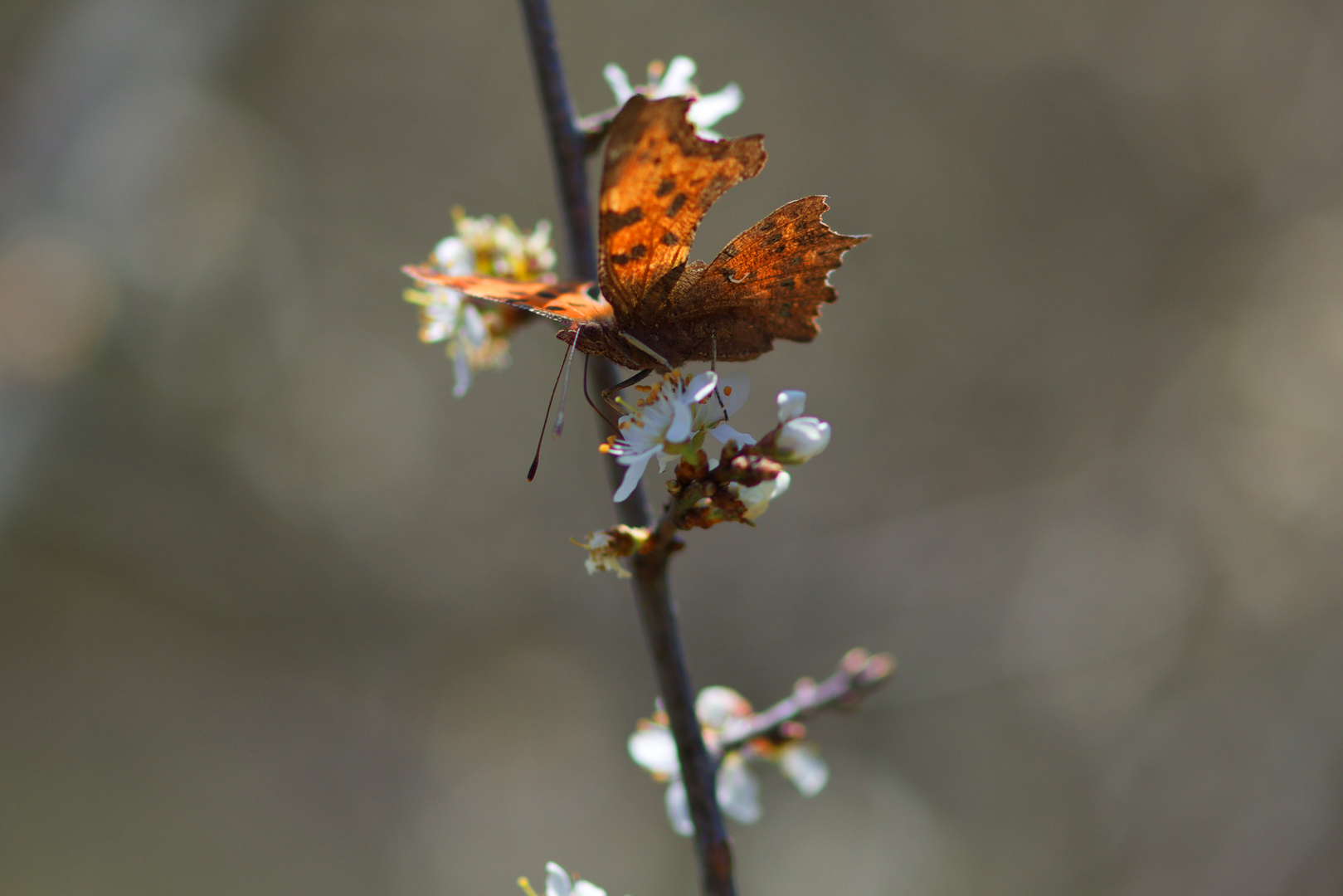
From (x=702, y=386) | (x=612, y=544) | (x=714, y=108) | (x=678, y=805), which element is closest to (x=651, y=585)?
(x=612, y=544)

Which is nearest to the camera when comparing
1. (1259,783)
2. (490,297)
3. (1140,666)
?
(490,297)

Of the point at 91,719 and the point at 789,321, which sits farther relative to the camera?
the point at 91,719

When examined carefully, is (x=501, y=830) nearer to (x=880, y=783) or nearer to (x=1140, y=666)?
(x=880, y=783)

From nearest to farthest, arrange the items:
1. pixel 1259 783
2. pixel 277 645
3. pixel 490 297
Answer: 1. pixel 490 297
2. pixel 1259 783
3. pixel 277 645

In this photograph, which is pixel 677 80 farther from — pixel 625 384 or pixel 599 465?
pixel 599 465

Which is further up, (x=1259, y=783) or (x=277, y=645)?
(x=277, y=645)

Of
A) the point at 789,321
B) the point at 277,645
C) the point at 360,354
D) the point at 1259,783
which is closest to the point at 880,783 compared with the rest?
the point at 1259,783

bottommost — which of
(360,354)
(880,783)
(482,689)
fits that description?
(880,783)

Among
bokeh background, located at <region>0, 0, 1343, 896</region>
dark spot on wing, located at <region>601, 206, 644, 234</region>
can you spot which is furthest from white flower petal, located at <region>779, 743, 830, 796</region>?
bokeh background, located at <region>0, 0, 1343, 896</region>
